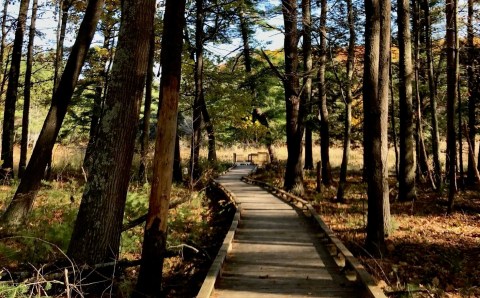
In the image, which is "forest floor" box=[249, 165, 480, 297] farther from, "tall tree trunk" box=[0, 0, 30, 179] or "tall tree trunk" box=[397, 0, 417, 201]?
"tall tree trunk" box=[0, 0, 30, 179]

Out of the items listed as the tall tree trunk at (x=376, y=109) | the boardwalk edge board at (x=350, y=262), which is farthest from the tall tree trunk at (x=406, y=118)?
the tall tree trunk at (x=376, y=109)

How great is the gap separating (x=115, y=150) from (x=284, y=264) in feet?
12.3

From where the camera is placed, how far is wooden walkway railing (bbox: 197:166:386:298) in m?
6.09

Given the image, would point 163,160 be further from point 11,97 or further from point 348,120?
point 11,97

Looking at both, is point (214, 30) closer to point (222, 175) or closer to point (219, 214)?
point (222, 175)

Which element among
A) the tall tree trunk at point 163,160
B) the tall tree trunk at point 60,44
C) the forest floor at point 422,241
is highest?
the tall tree trunk at point 60,44

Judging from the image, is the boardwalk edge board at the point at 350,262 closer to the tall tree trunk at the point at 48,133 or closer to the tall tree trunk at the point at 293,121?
the tall tree trunk at the point at 293,121

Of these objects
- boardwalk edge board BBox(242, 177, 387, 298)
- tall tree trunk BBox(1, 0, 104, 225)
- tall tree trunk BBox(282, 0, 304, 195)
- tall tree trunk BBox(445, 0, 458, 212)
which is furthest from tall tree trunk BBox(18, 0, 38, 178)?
tall tree trunk BBox(445, 0, 458, 212)

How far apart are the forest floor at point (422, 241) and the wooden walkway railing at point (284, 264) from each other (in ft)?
2.05

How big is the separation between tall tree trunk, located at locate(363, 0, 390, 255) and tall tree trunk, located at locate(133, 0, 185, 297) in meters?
5.00

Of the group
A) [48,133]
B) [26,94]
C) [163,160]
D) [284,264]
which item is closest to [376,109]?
[284,264]

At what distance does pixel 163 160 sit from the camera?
571cm

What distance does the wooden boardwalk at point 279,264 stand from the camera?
20.3 feet

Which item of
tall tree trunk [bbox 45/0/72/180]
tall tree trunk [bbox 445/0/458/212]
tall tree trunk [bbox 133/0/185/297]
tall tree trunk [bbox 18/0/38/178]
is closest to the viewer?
tall tree trunk [bbox 133/0/185/297]
